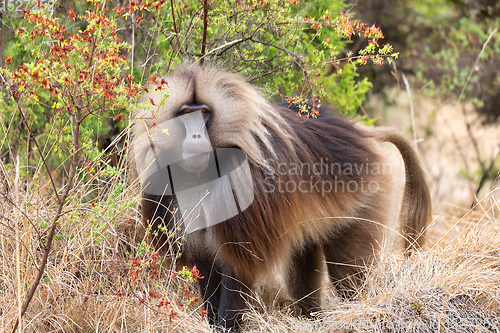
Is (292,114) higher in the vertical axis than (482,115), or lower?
higher

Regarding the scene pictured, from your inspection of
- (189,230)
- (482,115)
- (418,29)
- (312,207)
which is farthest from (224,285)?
(418,29)

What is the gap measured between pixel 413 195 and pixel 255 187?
141cm

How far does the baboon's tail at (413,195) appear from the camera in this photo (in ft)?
11.6

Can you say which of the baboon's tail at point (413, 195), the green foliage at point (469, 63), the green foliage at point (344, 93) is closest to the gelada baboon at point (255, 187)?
the baboon's tail at point (413, 195)

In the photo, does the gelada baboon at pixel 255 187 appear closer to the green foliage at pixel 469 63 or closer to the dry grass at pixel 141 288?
the dry grass at pixel 141 288

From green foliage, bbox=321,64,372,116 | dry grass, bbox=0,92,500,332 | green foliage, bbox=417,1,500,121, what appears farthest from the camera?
green foliage, bbox=417,1,500,121

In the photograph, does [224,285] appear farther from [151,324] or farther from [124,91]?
[124,91]

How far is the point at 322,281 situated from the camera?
3.60 meters

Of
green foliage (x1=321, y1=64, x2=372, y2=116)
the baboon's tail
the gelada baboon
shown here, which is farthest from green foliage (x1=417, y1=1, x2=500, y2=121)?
the gelada baboon

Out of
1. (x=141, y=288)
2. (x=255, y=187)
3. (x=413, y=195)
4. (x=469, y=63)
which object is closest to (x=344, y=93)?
(x=413, y=195)

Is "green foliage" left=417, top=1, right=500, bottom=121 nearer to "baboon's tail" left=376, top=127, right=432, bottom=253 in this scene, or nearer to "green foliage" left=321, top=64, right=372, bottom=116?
A: "green foliage" left=321, top=64, right=372, bottom=116

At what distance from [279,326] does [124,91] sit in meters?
1.67

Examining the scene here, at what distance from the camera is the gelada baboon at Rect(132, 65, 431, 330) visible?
2674 millimetres

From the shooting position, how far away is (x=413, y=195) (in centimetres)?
357
